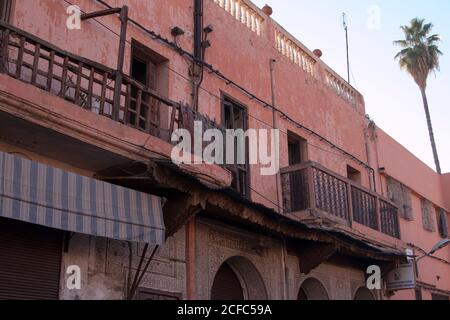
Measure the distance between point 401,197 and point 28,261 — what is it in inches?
504

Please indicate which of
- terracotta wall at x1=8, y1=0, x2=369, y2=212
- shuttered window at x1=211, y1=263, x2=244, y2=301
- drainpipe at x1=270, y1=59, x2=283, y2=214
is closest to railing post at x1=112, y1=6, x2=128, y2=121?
terracotta wall at x1=8, y1=0, x2=369, y2=212

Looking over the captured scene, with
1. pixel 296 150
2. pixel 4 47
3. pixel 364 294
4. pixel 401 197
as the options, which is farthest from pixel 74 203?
pixel 401 197

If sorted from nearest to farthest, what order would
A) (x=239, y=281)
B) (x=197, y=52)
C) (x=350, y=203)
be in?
(x=197, y=52)
(x=239, y=281)
(x=350, y=203)

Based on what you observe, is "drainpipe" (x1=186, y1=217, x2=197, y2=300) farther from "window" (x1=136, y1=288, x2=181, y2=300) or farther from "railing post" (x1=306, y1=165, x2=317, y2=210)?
"railing post" (x1=306, y1=165, x2=317, y2=210)

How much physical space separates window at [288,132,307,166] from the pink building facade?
0.16 feet

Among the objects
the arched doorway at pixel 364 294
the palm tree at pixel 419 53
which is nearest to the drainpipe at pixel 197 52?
the arched doorway at pixel 364 294

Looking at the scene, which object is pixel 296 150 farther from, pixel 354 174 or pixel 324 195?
pixel 354 174

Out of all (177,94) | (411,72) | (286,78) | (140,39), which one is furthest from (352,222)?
(411,72)

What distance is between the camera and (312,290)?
40.3 feet

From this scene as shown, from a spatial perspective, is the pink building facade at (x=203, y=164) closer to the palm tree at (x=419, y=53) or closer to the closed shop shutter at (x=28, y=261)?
the closed shop shutter at (x=28, y=261)

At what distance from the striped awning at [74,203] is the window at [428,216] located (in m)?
13.1

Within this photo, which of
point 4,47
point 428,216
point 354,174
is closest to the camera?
point 4,47

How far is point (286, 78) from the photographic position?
13.4 m
